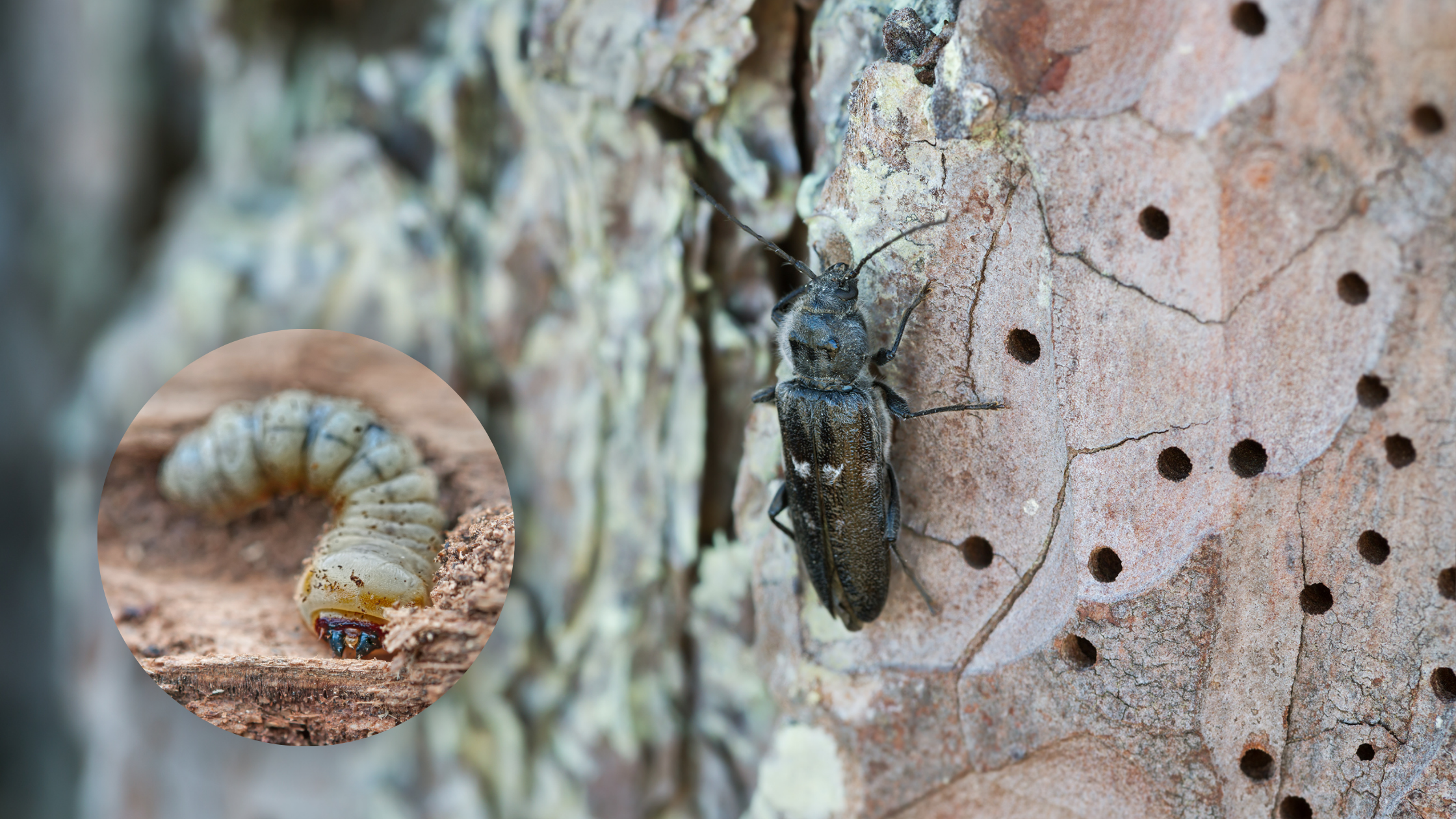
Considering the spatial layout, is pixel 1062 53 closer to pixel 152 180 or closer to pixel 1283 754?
pixel 1283 754

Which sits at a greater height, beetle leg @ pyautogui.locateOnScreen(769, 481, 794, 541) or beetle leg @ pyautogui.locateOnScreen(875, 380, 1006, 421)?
beetle leg @ pyautogui.locateOnScreen(875, 380, 1006, 421)

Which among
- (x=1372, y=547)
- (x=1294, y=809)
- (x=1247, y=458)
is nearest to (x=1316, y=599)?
(x=1372, y=547)

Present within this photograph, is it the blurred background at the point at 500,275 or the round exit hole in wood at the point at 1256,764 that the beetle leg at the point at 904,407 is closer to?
the blurred background at the point at 500,275

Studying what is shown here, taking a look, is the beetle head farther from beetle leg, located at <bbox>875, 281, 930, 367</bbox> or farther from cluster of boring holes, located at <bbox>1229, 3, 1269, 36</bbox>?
cluster of boring holes, located at <bbox>1229, 3, 1269, 36</bbox>

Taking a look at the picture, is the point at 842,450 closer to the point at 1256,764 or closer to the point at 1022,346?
the point at 1022,346

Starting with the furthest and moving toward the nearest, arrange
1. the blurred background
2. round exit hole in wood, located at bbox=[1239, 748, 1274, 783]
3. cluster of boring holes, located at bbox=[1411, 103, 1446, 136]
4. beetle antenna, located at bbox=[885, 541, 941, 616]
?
the blurred background < beetle antenna, located at bbox=[885, 541, 941, 616] < round exit hole in wood, located at bbox=[1239, 748, 1274, 783] < cluster of boring holes, located at bbox=[1411, 103, 1446, 136]

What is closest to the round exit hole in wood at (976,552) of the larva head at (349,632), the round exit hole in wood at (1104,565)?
the round exit hole in wood at (1104,565)

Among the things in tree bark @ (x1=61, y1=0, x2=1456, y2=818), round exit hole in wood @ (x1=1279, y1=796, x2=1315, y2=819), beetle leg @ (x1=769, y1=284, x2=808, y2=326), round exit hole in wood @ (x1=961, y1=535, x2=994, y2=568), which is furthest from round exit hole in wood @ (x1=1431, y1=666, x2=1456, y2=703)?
beetle leg @ (x1=769, y1=284, x2=808, y2=326)
